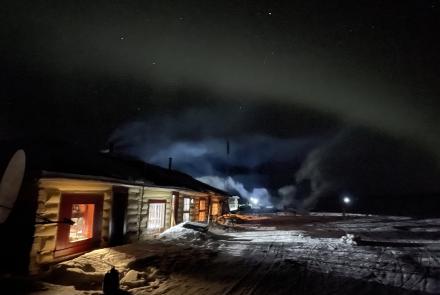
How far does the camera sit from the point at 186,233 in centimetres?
1691

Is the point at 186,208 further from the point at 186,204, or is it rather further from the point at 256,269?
the point at 256,269

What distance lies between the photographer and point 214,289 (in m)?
7.57

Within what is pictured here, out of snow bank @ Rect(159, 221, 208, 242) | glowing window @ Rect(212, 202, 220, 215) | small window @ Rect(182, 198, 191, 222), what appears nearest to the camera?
snow bank @ Rect(159, 221, 208, 242)

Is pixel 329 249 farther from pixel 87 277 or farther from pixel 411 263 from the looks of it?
pixel 87 277

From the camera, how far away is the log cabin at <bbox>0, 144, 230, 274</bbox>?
29.6ft

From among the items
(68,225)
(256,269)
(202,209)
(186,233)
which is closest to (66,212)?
(68,225)

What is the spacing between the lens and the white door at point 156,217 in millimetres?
16781

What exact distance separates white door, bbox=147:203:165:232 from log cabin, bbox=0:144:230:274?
6 centimetres

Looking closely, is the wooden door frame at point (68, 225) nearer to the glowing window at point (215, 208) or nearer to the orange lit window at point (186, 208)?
the orange lit window at point (186, 208)

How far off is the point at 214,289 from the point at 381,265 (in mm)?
6831

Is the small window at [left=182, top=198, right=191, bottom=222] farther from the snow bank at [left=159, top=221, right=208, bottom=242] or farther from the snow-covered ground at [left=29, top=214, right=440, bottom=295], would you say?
the snow-covered ground at [left=29, top=214, right=440, bottom=295]

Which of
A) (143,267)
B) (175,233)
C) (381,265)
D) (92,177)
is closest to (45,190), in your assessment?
(92,177)

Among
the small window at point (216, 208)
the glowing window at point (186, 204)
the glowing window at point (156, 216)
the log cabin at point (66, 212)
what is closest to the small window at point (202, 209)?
the glowing window at point (186, 204)

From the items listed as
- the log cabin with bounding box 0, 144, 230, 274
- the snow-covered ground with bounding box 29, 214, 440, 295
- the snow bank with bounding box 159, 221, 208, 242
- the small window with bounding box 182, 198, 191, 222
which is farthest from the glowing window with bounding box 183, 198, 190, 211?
the snow-covered ground with bounding box 29, 214, 440, 295
